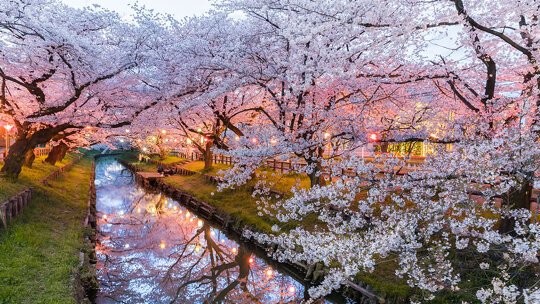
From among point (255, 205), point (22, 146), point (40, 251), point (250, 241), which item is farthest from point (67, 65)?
point (250, 241)

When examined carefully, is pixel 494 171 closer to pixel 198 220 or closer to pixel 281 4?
pixel 281 4

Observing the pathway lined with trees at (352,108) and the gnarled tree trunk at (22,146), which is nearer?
the pathway lined with trees at (352,108)

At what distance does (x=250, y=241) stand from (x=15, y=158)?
10.9 metres

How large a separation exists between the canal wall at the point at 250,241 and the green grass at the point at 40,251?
19.1 feet

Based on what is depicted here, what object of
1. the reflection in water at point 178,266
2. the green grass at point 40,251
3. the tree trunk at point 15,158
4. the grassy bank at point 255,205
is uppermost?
the tree trunk at point 15,158

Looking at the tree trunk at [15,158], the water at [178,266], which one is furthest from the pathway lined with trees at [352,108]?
the water at [178,266]

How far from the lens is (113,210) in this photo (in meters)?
24.0

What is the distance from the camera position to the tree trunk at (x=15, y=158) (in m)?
16.7

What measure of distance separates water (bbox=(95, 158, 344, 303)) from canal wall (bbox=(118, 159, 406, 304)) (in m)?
0.41

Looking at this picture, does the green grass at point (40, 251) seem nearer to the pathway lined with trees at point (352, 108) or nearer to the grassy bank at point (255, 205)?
the pathway lined with trees at point (352, 108)

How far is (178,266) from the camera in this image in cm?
1415

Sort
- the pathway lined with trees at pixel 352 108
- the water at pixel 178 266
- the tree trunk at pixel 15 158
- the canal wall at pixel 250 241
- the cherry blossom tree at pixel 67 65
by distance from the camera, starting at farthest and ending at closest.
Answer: the tree trunk at pixel 15 158
the cherry blossom tree at pixel 67 65
the water at pixel 178 266
the canal wall at pixel 250 241
the pathway lined with trees at pixel 352 108

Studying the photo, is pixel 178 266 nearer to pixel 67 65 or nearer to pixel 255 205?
pixel 255 205

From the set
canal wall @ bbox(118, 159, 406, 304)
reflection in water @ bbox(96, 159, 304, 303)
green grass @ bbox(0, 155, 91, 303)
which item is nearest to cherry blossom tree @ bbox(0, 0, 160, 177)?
green grass @ bbox(0, 155, 91, 303)
